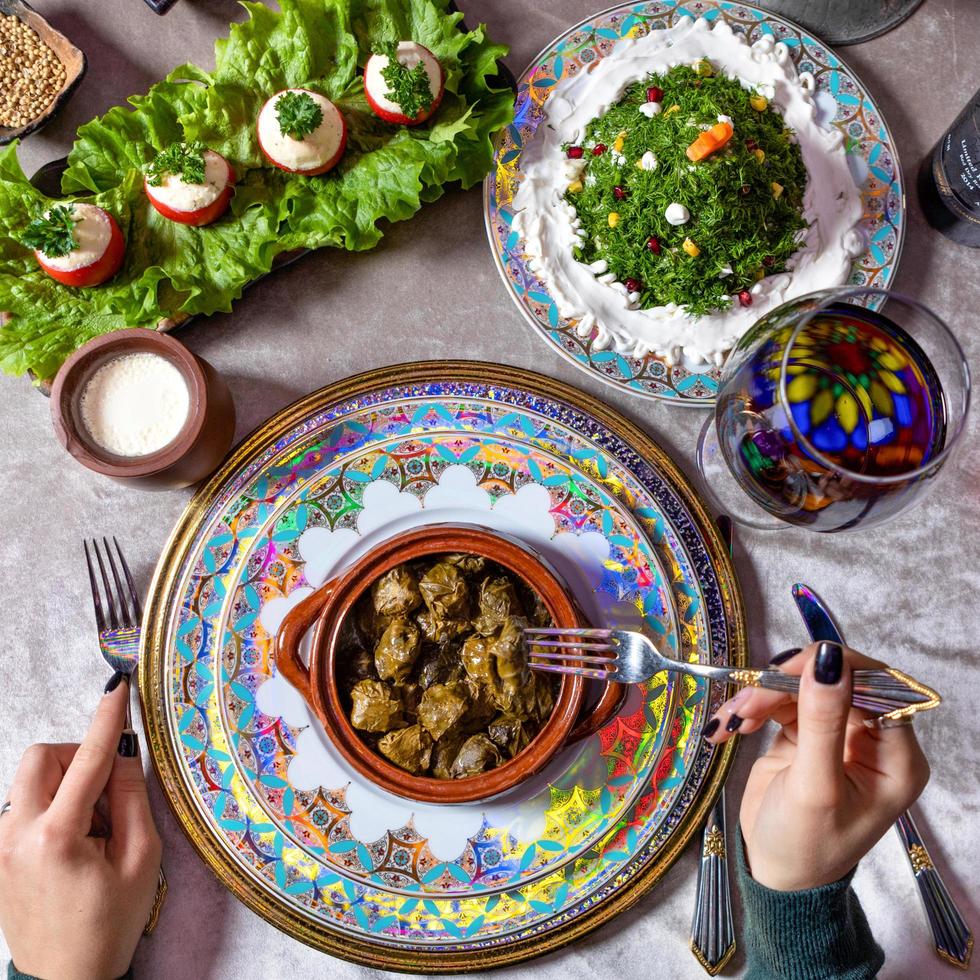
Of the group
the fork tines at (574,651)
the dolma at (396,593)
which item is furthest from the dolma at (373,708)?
the fork tines at (574,651)

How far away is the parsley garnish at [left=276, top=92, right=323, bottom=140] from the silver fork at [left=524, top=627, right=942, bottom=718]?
3.72ft

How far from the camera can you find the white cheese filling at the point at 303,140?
6.22 ft

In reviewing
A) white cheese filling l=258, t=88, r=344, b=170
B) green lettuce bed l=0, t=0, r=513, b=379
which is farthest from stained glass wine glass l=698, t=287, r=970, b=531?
white cheese filling l=258, t=88, r=344, b=170

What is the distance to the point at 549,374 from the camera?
80.7 inches

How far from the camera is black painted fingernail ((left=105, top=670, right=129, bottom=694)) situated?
1919 mm

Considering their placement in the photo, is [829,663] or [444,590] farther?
[444,590]

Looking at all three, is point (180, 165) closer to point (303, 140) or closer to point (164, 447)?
point (303, 140)

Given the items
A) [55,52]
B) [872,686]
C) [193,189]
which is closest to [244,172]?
[193,189]

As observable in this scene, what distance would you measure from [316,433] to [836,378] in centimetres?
108

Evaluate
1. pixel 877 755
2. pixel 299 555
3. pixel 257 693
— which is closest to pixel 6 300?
pixel 299 555

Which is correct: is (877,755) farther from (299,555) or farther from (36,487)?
(36,487)

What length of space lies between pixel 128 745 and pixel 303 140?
1350mm

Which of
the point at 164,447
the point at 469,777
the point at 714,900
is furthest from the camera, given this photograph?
the point at 714,900

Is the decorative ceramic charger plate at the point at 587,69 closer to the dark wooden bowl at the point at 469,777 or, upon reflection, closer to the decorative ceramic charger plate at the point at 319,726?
the decorative ceramic charger plate at the point at 319,726
